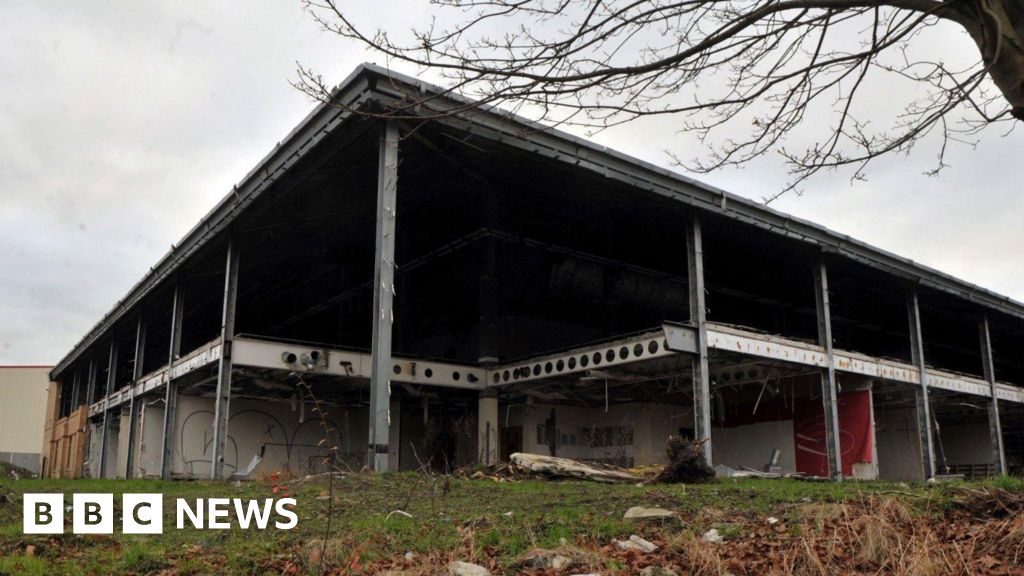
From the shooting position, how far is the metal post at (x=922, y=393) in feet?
94.2

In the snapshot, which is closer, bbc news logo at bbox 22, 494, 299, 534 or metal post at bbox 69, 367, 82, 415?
bbc news logo at bbox 22, 494, 299, 534

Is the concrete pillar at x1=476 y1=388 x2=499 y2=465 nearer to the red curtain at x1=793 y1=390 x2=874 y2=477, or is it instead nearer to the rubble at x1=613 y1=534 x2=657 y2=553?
the red curtain at x1=793 y1=390 x2=874 y2=477

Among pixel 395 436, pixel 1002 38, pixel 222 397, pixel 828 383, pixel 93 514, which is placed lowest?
pixel 93 514

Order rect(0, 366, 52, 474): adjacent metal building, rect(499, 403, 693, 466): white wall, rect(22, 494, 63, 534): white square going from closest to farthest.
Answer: rect(22, 494, 63, 534): white square → rect(499, 403, 693, 466): white wall → rect(0, 366, 52, 474): adjacent metal building

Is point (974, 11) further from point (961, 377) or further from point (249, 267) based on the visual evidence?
point (961, 377)

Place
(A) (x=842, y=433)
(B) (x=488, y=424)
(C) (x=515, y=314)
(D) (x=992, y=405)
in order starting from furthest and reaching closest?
(D) (x=992, y=405) < (C) (x=515, y=314) < (A) (x=842, y=433) < (B) (x=488, y=424)

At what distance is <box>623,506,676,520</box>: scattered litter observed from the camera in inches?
342

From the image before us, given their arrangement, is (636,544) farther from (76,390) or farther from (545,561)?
(76,390)

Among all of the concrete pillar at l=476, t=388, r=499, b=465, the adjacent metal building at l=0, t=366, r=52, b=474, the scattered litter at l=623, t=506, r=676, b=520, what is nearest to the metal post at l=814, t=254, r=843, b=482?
the concrete pillar at l=476, t=388, r=499, b=465

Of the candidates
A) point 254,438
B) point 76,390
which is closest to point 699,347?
point 254,438

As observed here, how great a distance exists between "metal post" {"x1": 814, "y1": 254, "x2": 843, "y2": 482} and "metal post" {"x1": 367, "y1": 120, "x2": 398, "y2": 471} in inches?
555

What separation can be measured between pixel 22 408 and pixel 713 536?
70.2 meters

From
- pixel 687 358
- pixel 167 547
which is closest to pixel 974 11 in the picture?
pixel 167 547

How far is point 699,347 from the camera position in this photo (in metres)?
22.4
